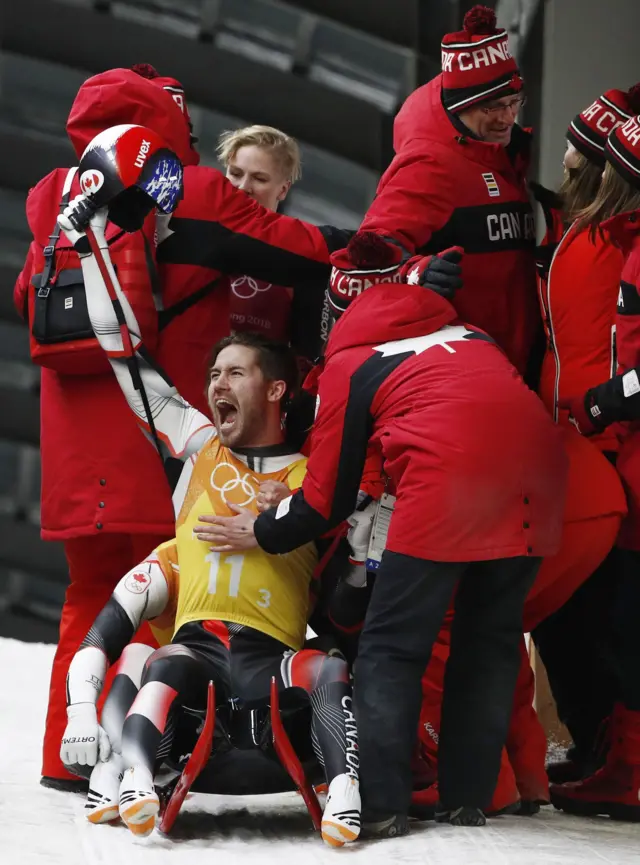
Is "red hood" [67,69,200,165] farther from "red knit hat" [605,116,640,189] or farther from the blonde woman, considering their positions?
"red knit hat" [605,116,640,189]

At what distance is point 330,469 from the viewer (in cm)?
312

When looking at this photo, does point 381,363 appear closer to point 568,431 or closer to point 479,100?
point 568,431

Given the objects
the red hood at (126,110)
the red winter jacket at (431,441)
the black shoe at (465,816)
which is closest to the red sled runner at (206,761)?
the black shoe at (465,816)

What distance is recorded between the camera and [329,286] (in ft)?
11.5

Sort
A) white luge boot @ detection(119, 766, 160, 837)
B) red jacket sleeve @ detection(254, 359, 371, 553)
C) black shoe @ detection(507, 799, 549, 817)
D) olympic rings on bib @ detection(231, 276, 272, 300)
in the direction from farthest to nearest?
olympic rings on bib @ detection(231, 276, 272, 300), black shoe @ detection(507, 799, 549, 817), red jacket sleeve @ detection(254, 359, 371, 553), white luge boot @ detection(119, 766, 160, 837)

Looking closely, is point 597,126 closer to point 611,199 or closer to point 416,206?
point 611,199

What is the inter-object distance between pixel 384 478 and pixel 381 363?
253 mm

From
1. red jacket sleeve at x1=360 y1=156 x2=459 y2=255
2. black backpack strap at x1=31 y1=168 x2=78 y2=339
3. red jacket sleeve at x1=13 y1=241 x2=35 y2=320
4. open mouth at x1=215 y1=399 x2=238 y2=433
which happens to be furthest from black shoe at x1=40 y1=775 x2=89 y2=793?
red jacket sleeve at x1=360 y1=156 x2=459 y2=255

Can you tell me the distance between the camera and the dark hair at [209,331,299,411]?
3467mm

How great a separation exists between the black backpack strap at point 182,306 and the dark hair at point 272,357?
16cm

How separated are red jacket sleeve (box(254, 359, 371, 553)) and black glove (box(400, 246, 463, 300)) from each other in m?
0.27

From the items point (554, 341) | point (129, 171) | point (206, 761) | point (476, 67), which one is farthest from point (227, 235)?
point (206, 761)

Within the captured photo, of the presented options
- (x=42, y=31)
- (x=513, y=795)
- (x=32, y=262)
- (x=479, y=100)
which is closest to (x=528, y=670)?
(x=513, y=795)

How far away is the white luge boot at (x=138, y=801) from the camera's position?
288cm
